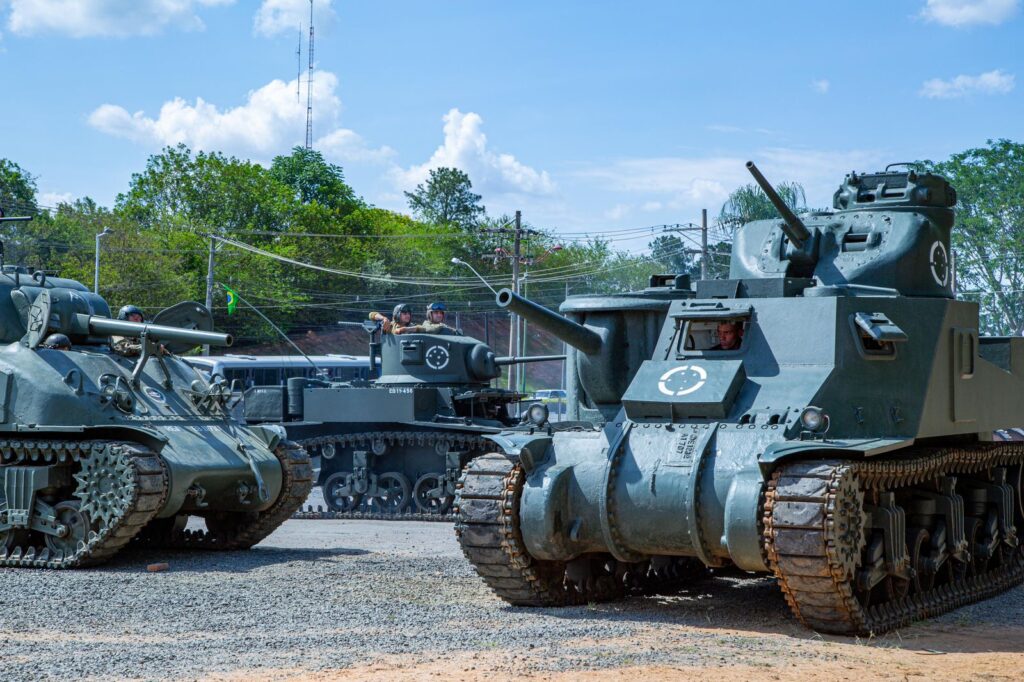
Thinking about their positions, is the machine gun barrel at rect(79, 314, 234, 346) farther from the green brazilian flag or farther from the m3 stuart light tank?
the green brazilian flag

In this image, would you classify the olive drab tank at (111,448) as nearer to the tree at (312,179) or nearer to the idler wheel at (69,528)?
the idler wheel at (69,528)

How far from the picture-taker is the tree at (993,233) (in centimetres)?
4209

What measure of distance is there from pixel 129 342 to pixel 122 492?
299 cm

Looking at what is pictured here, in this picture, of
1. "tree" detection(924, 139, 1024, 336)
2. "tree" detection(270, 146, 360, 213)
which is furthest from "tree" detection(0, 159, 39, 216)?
"tree" detection(924, 139, 1024, 336)

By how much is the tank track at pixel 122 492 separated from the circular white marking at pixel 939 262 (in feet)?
25.4

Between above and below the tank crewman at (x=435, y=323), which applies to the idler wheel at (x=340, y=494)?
below

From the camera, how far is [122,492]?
13.5m

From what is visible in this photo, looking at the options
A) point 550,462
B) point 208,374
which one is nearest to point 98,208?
point 208,374

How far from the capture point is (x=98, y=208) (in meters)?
58.2

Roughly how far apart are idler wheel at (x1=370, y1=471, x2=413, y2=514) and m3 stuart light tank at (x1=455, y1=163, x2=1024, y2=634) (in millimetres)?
8945

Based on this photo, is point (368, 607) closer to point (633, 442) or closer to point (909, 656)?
point (633, 442)

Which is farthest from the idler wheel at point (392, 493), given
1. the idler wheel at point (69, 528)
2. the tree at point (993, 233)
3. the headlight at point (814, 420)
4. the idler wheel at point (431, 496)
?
the tree at point (993, 233)

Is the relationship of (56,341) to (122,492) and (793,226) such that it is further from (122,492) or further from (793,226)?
(793,226)

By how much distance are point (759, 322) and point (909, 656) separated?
3.21m
